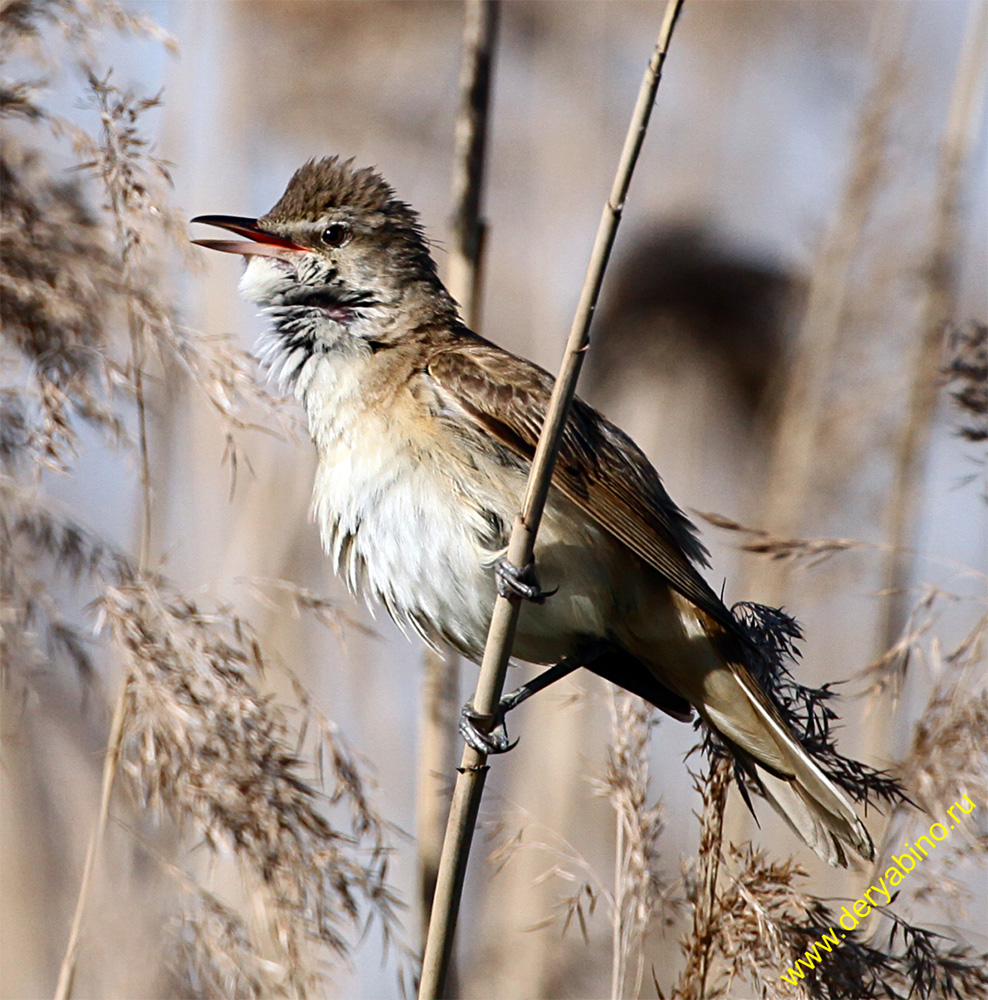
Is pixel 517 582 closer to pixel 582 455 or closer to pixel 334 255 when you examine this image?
pixel 582 455

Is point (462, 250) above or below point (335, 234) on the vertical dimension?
below

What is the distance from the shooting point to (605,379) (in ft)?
14.4

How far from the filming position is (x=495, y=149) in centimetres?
485

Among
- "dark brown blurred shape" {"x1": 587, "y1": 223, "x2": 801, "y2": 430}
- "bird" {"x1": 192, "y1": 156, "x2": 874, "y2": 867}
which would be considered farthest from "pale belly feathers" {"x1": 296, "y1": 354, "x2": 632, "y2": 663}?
"dark brown blurred shape" {"x1": 587, "y1": 223, "x2": 801, "y2": 430}

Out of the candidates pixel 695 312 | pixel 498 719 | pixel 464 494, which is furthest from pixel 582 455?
pixel 695 312

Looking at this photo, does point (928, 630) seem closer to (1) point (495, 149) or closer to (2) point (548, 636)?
(2) point (548, 636)

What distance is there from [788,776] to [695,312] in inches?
90.8

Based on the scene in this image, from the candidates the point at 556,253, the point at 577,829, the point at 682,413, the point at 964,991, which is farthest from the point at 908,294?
the point at 964,991

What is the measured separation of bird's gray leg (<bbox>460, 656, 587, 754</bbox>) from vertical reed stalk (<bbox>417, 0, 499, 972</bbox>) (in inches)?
4.1

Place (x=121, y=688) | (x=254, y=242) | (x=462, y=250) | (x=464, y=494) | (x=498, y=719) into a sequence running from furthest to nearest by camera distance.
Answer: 1. (x=254, y=242)
2. (x=462, y=250)
3. (x=464, y=494)
4. (x=498, y=719)
5. (x=121, y=688)

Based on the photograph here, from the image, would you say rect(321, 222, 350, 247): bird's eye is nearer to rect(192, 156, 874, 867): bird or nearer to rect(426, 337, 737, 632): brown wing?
rect(192, 156, 874, 867): bird

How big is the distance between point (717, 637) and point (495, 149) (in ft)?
8.94

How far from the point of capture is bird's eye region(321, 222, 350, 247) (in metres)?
2.96

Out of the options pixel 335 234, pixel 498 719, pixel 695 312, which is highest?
pixel 695 312
